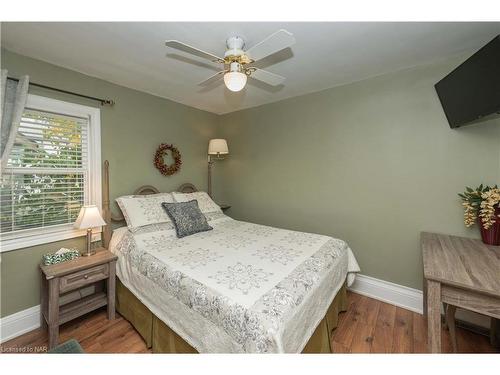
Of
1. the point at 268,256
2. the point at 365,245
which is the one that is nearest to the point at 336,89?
the point at 365,245

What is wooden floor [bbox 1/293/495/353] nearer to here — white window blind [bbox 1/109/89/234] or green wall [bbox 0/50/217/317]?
green wall [bbox 0/50/217/317]

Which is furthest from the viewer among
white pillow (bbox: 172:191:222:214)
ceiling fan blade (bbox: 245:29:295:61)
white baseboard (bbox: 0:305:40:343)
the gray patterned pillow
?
white pillow (bbox: 172:191:222:214)

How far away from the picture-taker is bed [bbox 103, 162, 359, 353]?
1.12m

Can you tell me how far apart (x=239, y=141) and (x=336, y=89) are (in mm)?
1580

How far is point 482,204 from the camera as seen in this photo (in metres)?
1.68

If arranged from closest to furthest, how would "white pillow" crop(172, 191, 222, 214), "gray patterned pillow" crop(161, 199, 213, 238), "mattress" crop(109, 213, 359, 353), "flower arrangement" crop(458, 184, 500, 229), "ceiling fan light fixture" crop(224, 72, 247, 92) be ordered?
1. "mattress" crop(109, 213, 359, 353)
2. "ceiling fan light fixture" crop(224, 72, 247, 92)
3. "flower arrangement" crop(458, 184, 500, 229)
4. "gray patterned pillow" crop(161, 199, 213, 238)
5. "white pillow" crop(172, 191, 222, 214)

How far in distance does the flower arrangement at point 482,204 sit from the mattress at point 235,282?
1.03m

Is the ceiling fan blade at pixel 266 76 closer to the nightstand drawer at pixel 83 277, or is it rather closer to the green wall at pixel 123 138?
the green wall at pixel 123 138

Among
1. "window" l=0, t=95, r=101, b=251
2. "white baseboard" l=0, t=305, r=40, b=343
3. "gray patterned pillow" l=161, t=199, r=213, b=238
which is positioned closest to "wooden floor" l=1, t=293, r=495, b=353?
"white baseboard" l=0, t=305, r=40, b=343

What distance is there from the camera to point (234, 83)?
1489 millimetres

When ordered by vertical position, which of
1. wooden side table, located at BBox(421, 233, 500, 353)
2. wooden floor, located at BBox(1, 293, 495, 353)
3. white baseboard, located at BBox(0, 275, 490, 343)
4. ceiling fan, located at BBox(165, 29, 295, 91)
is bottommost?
wooden floor, located at BBox(1, 293, 495, 353)

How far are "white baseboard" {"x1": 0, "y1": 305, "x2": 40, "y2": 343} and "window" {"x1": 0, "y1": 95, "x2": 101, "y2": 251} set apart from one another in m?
0.59

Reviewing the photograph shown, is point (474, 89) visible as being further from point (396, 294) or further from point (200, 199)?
point (200, 199)

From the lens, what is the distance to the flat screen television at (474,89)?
1.28 metres
